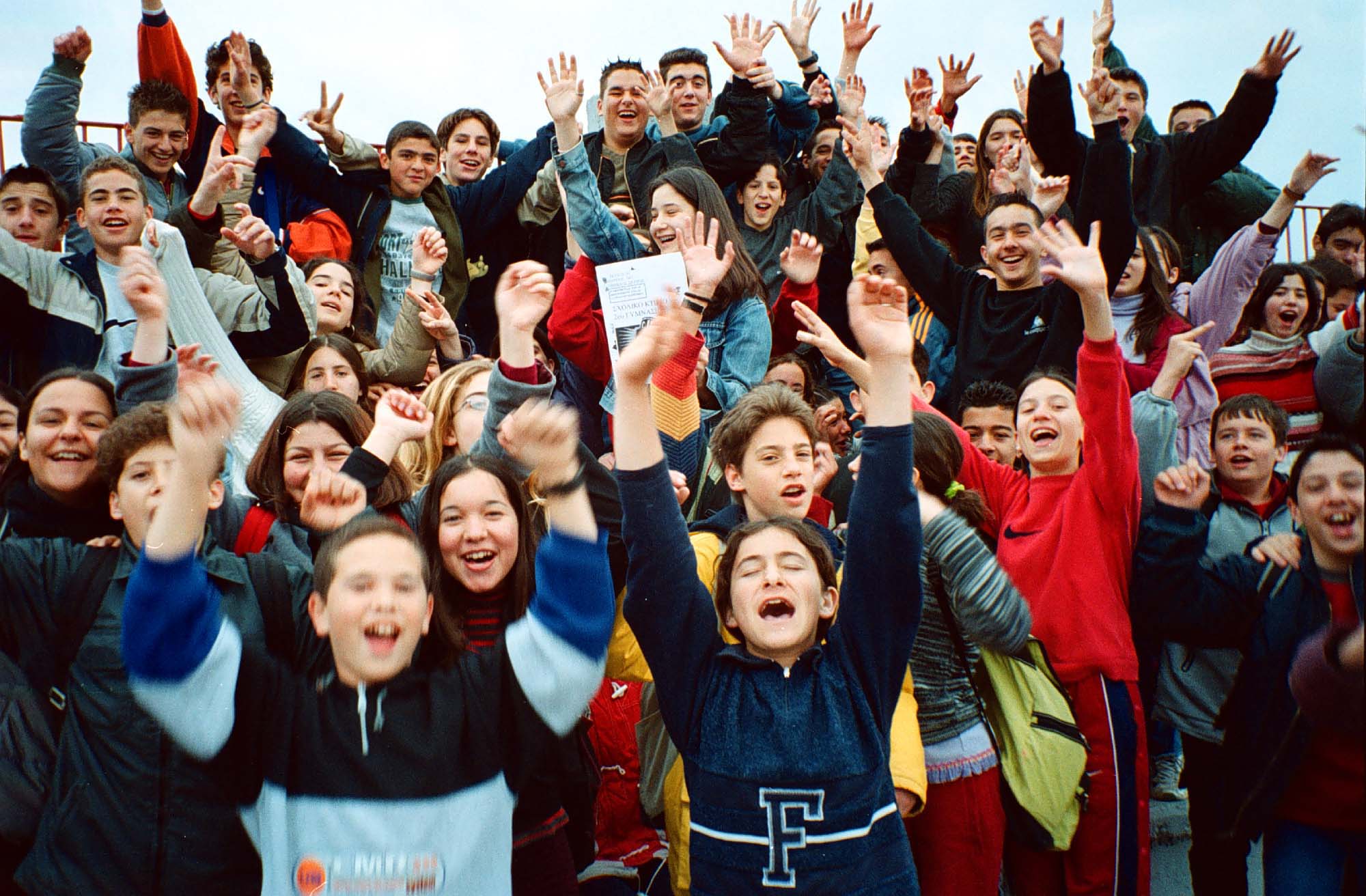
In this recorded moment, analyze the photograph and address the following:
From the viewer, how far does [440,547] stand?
2.58 metres

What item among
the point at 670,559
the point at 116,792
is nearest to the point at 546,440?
the point at 670,559

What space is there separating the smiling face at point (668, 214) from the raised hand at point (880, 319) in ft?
6.63

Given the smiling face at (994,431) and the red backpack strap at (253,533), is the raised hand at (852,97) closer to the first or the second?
the smiling face at (994,431)

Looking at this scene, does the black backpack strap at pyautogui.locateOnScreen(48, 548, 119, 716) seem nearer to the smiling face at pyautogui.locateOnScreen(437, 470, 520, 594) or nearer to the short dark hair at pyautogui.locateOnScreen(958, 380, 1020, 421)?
the smiling face at pyautogui.locateOnScreen(437, 470, 520, 594)

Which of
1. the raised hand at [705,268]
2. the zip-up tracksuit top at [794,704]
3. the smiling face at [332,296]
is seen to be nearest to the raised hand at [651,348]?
the zip-up tracksuit top at [794,704]

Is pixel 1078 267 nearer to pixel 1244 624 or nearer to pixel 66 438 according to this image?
pixel 1244 624

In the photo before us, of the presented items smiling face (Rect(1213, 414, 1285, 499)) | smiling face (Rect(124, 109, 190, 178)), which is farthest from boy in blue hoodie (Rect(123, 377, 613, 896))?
smiling face (Rect(124, 109, 190, 178))

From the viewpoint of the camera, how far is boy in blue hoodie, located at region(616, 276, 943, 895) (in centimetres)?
209

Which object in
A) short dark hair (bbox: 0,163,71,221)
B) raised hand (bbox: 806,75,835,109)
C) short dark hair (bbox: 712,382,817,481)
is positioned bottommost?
short dark hair (bbox: 712,382,817,481)

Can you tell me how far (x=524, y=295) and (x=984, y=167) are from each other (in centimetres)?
336

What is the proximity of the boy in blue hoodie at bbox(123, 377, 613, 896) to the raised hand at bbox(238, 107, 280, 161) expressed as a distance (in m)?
3.06

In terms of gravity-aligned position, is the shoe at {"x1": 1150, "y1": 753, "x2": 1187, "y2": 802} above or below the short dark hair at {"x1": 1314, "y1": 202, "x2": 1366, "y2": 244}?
below

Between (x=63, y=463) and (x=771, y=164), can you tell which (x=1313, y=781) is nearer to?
(x=63, y=463)

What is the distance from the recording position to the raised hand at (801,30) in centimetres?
629
